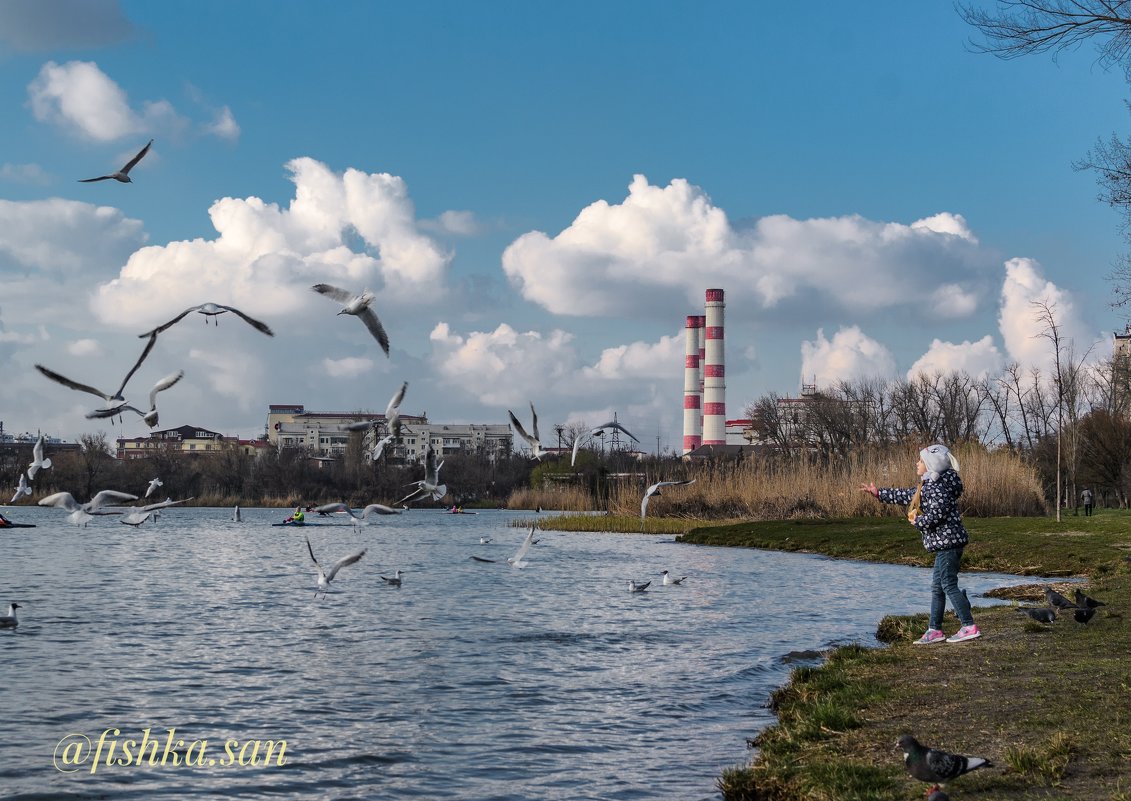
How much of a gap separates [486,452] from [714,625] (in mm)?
109735

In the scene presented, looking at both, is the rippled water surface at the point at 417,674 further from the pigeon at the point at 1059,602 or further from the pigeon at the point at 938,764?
the pigeon at the point at 1059,602

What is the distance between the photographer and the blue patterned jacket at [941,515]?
12000 millimetres

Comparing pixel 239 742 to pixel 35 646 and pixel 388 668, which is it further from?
pixel 35 646

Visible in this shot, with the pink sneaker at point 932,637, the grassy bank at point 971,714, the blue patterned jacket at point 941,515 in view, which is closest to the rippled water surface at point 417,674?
the grassy bank at point 971,714

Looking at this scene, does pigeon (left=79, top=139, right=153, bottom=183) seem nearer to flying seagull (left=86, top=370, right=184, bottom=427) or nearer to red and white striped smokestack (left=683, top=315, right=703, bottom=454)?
flying seagull (left=86, top=370, right=184, bottom=427)

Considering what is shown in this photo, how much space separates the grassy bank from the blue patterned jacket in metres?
1.22

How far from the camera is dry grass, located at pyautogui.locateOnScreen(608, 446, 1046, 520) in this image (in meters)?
39.2

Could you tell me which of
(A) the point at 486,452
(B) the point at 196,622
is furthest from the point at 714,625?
(A) the point at 486,452

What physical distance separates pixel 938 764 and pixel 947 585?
18.8 ft

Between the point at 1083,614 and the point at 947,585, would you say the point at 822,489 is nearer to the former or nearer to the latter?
the point at 1083,614

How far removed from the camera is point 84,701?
12.1m

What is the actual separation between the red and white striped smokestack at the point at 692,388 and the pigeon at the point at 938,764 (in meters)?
97.0

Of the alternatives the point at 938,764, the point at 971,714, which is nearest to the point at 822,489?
the point at 971,714

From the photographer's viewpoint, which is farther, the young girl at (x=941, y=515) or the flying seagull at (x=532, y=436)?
the flying seagull at (x=532, y=436)
